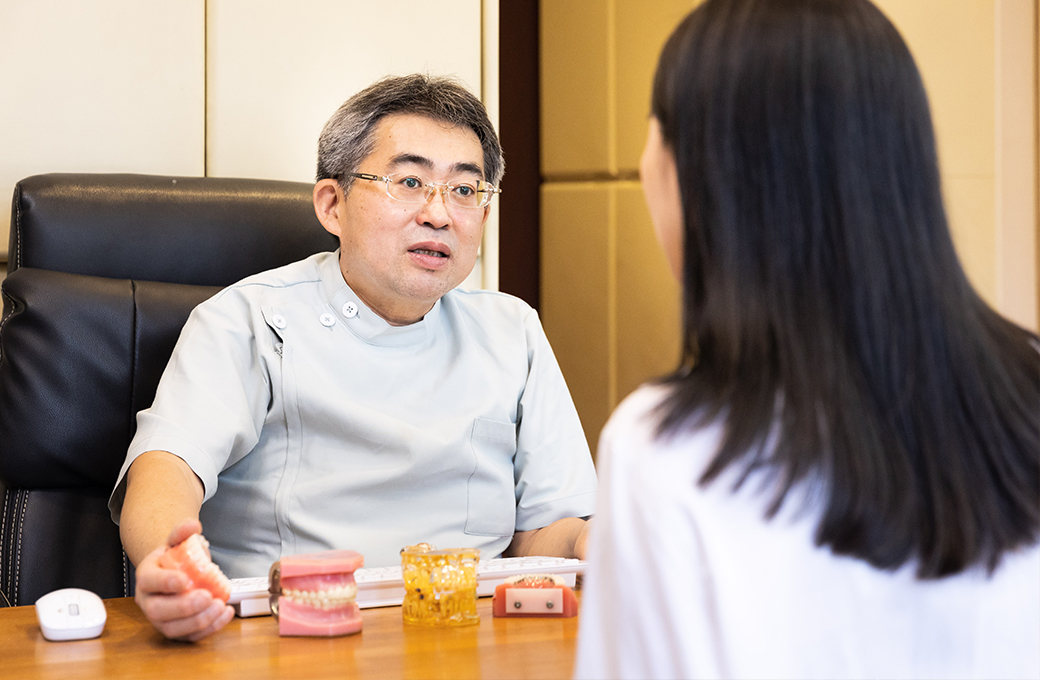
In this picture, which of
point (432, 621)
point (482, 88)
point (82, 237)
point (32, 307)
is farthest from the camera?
point (482, 88)

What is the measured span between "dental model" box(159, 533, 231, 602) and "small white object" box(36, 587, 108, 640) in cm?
9

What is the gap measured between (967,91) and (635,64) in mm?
923

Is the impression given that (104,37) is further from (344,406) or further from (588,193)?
(588,193)

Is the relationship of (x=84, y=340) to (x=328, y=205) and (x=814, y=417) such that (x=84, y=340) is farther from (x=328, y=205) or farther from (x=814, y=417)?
(x=814, y=417)

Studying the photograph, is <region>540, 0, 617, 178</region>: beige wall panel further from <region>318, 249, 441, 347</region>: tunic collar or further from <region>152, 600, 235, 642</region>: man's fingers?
<region>152, 600, 235, 642</region>: man's fingers

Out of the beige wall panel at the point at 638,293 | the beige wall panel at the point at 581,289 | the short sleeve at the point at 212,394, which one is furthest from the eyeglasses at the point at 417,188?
the beige wall panel at the point at 581,289

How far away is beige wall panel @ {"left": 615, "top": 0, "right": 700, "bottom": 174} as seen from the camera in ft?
9.07

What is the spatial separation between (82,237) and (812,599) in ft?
4.47

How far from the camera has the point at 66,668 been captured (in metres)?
0.85

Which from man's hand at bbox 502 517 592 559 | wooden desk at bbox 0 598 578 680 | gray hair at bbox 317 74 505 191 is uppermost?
gray hair at bbox 317 74 505 191

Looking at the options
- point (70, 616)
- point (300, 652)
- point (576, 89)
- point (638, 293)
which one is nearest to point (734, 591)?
point (300, 652)

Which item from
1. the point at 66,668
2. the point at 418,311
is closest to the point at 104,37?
the point at 418,311

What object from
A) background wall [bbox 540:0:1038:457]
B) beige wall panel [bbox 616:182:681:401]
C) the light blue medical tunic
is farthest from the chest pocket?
beige wall panel [bbox 616:182:681:401]

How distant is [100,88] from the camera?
1842 mm
